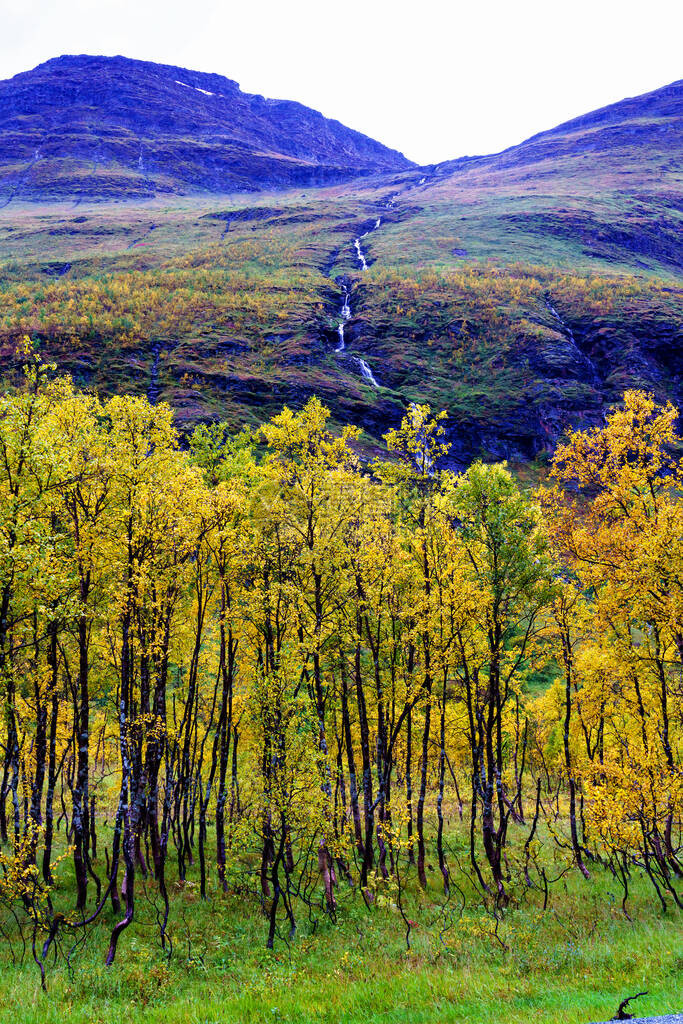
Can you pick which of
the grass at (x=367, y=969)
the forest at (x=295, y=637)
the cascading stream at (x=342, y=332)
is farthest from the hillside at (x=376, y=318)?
the grass at (x=367, y=969)

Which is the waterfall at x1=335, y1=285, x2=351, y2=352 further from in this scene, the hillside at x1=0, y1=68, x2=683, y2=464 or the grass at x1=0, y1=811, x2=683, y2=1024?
the grass at x1=0, y1=811, x2=683, y2=1024

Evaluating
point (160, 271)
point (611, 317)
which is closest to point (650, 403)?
point (611, 317)

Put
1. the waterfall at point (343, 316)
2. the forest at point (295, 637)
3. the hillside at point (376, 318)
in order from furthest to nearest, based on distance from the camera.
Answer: the waterfall at point (343, 316) < the hillside at point (376, 318) < the forest at point (295, 637)

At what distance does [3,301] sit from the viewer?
90.6 metres

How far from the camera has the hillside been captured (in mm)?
77750

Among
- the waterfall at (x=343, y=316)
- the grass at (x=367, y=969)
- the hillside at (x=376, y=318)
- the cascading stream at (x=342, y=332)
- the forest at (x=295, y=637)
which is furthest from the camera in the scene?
the waterfall at (x=343, y=316)

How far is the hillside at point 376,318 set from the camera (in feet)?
255

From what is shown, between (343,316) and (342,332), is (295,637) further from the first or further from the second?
(343,316)

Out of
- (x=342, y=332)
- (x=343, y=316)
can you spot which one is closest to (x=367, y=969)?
(x=342, y=332)

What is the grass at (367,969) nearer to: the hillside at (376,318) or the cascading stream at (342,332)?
the hillside at (376,318)

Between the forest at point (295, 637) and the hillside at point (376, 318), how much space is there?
4600 centimetres

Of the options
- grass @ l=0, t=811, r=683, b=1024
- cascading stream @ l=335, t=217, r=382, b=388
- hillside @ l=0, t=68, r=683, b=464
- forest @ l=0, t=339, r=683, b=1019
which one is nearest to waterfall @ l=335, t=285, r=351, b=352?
cascading stream @ l=335, t=217, r=382, b=388

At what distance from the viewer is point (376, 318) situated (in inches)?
4195

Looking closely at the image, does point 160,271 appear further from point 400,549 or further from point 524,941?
point 524,941
